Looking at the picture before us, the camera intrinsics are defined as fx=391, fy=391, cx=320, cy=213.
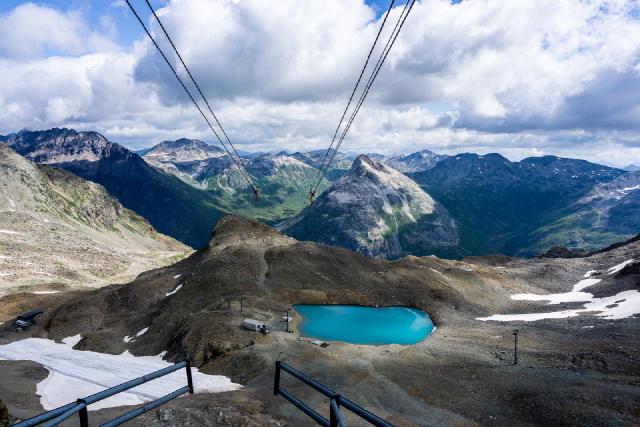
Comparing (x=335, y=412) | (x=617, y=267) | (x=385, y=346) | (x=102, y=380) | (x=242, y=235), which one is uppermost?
(x=242, y=235)

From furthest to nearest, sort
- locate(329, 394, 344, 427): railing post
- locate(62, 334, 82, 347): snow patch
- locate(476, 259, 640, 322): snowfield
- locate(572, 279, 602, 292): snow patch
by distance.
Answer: locate(572, 279, 602, 292): snow patch < locate(476, 259, 640, 322): snowfield < locate(62, 334, 82, 347): snow patch < locate(329, 394, 344, 427): railing post

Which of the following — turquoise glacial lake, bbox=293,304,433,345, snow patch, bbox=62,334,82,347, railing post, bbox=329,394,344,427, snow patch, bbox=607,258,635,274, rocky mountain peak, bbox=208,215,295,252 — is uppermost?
rocky mountain peak, bbox=208,215,295,252

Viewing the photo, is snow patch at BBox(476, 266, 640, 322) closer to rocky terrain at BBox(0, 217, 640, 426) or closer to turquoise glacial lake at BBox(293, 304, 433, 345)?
rocky terrain at BBox(0, 217, 640, 426)

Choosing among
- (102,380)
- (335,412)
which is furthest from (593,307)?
(335,412)

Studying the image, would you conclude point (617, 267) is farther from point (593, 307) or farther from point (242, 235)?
point (242, 235)

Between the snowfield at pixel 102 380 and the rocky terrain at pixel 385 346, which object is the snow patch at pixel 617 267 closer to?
the rocky terrain at pixel 385 346

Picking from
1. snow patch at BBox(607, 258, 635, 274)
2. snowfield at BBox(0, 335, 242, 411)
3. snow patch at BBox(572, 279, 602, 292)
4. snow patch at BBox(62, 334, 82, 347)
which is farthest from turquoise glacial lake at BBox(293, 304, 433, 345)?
snow patch at BBox(607, 258, 635, 274)

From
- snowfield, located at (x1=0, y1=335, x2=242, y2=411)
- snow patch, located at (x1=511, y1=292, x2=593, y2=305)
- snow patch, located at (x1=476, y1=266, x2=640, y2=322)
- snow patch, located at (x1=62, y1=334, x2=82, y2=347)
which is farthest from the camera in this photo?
snow patch, located at (x1=511, y1=292, x2=593, y2=305)
